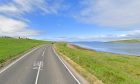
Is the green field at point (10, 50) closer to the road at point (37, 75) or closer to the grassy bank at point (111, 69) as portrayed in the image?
the road at point (37, 75)

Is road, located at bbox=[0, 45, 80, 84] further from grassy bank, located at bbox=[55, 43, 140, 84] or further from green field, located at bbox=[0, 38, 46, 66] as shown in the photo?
green field, located at bbox=[0, 38, 46, 66]

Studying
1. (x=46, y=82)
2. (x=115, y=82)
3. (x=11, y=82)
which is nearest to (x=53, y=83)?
(x=46, y=82)

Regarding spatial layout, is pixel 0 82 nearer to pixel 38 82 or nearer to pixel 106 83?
pixel 38 82

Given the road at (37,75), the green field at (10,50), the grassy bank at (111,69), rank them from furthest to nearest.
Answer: the green field at (10,50) < the grassy bank at (111,69) < the road at (37,75)

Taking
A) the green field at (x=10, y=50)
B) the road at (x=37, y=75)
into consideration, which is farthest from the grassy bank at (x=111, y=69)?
the green field at (x=10, y=50)

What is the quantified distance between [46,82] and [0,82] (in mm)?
3271

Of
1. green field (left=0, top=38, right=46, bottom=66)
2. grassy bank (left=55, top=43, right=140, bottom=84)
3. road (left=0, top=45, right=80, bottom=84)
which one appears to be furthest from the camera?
green field (left=0, top=38, right=46, bottom=66)

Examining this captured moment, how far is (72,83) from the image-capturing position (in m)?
15.2

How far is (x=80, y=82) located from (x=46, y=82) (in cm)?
245

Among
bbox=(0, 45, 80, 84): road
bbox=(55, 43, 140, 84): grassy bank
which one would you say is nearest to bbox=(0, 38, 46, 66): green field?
bbox=(0, 45, 80, 84): road

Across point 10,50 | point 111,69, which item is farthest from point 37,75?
point 10,50

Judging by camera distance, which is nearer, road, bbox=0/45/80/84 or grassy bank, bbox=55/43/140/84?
road, bbox=0/45/80/84

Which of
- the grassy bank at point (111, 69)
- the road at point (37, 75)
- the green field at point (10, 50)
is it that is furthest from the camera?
the green field at point (10, 50)

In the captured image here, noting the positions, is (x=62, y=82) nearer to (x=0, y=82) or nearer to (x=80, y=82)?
(x=80, y=82)
